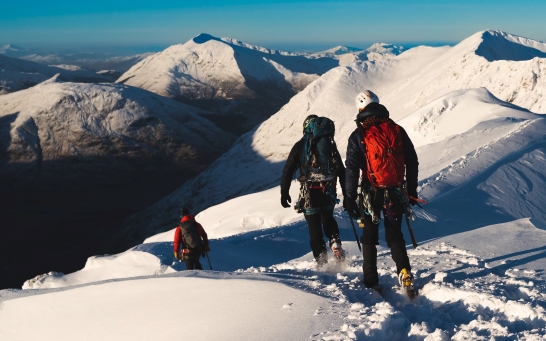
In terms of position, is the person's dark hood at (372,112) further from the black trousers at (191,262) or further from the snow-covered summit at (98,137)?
the snow-covered summit at (98,137)

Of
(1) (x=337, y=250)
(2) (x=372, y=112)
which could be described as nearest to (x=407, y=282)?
(1) (x=337, y=250)

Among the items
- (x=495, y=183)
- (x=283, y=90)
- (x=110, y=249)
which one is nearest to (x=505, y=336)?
(x=495, y=183)

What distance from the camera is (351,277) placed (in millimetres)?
6555

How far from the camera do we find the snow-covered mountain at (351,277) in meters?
4.84

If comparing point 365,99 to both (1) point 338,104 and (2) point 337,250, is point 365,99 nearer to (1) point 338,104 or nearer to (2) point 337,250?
(2) point 337,250

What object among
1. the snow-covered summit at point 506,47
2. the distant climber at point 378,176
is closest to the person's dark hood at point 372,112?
the distant climber at point 378,176

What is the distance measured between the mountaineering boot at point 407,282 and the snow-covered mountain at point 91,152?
7667cm

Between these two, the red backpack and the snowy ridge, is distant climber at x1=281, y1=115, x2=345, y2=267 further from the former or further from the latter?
the snowy ridge

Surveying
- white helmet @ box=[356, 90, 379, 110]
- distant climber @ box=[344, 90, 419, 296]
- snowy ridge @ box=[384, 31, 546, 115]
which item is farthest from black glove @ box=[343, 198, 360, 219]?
snowy ridge @ box=[384, 31, 546, 115]

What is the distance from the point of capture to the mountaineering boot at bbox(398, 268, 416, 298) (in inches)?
221

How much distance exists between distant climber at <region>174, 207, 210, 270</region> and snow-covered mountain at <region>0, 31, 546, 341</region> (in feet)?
2.04

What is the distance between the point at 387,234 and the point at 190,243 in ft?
16.6

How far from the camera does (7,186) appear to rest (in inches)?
3807

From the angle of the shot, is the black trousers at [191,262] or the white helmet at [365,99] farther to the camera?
the black trousers at [191,262]
